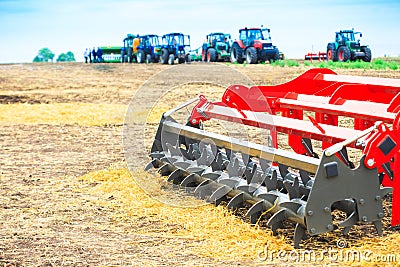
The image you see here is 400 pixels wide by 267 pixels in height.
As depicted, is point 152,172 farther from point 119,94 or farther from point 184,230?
point 119,94

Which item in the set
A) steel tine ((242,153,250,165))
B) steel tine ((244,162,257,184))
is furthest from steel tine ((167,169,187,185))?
steel tine ((244,162,257,184))

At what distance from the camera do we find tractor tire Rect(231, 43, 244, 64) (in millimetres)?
32312

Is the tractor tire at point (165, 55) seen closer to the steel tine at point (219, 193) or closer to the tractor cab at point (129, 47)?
the tractor cab at point (129, 47)

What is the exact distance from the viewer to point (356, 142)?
4.64 meters

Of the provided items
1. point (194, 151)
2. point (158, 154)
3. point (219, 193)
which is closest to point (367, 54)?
point (158, 154)

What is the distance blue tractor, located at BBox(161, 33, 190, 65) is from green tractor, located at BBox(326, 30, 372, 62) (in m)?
7.93

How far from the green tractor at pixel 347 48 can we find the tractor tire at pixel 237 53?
15.4 ft

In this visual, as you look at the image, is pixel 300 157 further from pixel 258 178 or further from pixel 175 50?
pixel 175 50

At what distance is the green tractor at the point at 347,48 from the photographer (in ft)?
103

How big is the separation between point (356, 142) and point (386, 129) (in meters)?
0.25

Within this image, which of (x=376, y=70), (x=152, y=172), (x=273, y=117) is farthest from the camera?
(x=376, y=70)

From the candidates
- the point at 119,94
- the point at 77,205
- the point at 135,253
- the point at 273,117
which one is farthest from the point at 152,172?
the point at 119,94

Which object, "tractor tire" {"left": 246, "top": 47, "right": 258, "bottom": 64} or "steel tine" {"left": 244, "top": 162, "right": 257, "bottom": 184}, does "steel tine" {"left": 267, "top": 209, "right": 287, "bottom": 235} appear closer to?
"steel tine" {"left": 244, "top": 162, "right": 257, "bottom": 184}

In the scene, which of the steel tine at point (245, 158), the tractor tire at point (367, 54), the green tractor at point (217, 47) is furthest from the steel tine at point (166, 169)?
the green tractor at point (217, 47)
